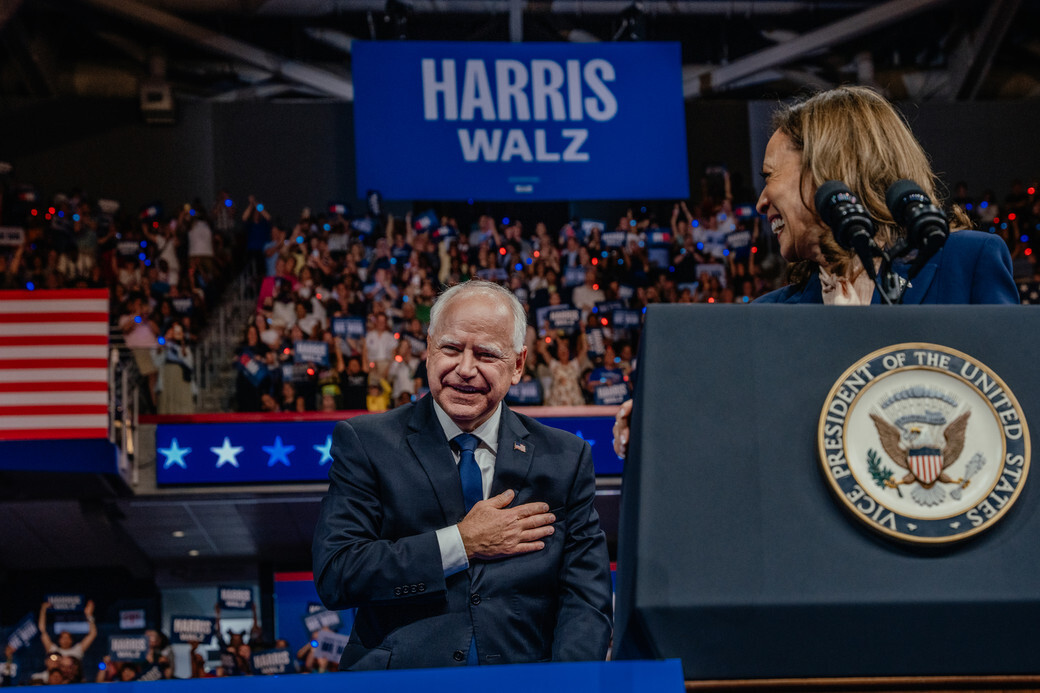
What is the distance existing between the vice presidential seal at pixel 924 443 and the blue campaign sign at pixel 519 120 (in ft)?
43.5

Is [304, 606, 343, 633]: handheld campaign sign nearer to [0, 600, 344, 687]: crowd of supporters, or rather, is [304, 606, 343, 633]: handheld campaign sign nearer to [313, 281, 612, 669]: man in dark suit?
[0, 600, 344, 687]: crowd of supporters

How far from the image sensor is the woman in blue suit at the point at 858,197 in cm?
157

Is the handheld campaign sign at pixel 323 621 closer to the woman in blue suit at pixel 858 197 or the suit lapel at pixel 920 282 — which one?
the woman in blue suit at pixel 858 197

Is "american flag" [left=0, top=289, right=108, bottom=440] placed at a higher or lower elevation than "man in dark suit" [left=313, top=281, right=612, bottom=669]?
higher

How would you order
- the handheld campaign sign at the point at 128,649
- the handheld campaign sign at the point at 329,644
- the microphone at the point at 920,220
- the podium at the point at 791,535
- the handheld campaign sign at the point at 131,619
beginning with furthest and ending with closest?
the handheld campaign sign at the point at 131,619 → the handheld campaign sign at the point at 329,644 → the handheld campaign sign at the point at 128,649 → the microphone at the point at 920,220 → the podium at the point at 791,535

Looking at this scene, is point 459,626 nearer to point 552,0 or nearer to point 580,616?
point 580,616

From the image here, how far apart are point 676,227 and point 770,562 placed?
43.4 ft

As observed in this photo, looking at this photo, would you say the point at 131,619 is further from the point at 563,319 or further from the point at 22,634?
the point at 563,319

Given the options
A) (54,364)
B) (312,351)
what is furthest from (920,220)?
(312,351)

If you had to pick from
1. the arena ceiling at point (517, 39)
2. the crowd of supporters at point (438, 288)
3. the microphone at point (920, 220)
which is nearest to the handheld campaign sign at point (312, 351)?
the crowd of supporters at point (438, 288)

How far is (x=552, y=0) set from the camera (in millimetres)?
16328

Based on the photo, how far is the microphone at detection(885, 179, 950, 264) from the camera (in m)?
1.33

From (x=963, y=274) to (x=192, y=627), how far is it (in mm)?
10070

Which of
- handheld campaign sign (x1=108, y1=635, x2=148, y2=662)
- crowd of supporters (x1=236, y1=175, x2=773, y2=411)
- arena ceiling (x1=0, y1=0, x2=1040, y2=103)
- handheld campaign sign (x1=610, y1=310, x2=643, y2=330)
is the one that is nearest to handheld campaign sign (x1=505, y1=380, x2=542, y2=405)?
crowd of supporters (x1=236, y1=175, x2=773, y2=411)
